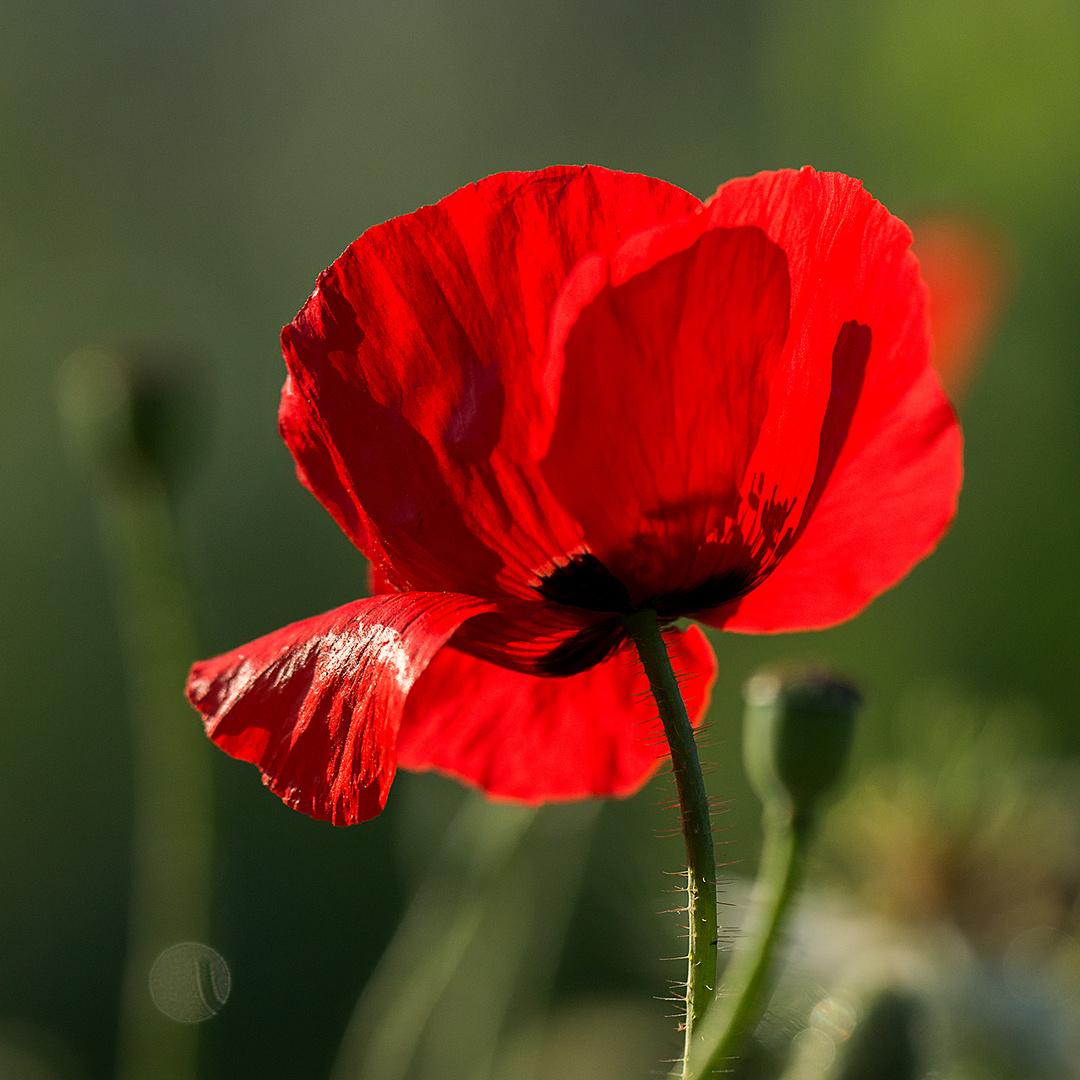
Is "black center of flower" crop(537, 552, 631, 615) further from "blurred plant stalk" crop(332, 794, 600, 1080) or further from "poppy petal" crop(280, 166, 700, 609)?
"blurred plant stalk" crop(332, 794, 600, 1080)

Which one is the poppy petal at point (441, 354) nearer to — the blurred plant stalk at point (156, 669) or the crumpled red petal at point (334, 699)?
the crumpled red petal at point (334, 699)

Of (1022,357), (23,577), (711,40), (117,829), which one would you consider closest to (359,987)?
(117,829)

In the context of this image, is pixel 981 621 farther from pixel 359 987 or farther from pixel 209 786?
pixel 209 786

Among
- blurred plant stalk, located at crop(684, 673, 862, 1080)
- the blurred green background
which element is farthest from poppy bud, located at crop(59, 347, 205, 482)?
the blurred green background

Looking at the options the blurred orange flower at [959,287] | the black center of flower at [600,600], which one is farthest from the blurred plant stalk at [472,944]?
the blurred orange flower at [959,287]

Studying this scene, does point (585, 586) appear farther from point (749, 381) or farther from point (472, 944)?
point (472, 944)

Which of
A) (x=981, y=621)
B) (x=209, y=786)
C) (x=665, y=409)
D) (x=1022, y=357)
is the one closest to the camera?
(x=665, y=409)
